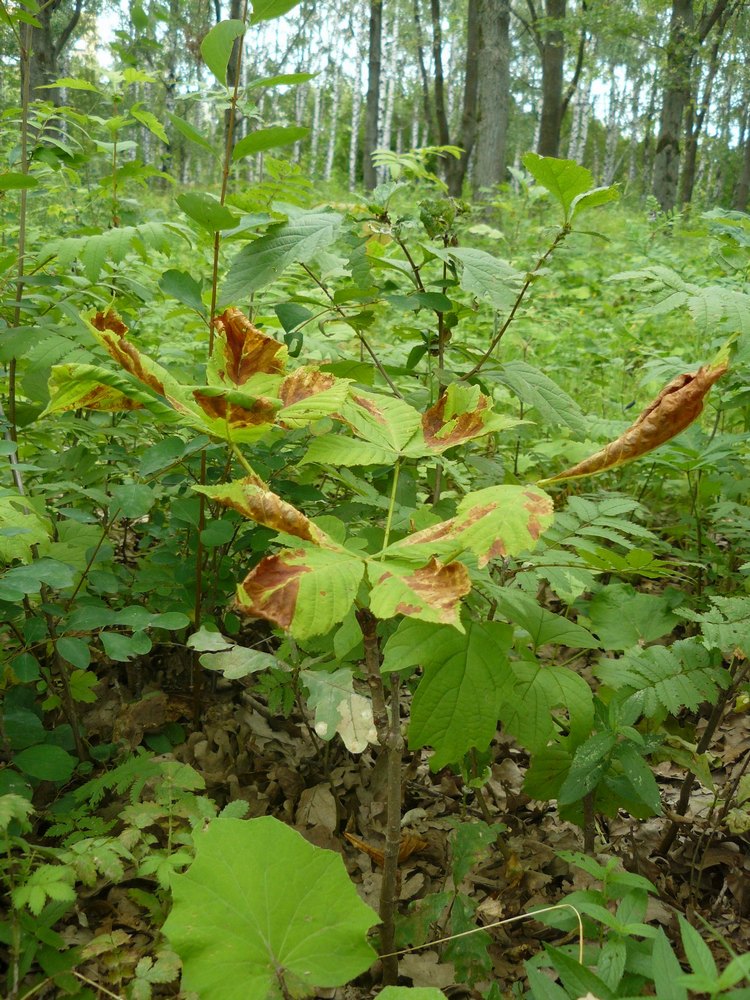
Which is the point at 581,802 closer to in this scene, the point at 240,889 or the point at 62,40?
the point at 240,889

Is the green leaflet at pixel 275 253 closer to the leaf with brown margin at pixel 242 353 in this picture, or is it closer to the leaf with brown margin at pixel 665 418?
the leaf with brown margin at pixel 242 353

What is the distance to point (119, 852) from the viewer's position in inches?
52.5

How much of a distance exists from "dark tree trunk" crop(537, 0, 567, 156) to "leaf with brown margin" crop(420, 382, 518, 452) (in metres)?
11.6

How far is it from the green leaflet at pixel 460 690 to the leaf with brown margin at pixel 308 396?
1.29ft

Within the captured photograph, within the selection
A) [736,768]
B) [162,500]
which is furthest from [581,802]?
[162,500]

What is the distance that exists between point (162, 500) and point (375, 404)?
1.13 meters

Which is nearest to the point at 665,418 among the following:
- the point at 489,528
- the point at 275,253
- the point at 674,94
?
the point at 489,528

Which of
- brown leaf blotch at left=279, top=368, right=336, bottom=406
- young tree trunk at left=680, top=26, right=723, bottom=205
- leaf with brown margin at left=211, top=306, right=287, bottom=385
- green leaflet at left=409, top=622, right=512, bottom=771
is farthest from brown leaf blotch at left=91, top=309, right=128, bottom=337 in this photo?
young tree trunk at left=680, top=26, right=723, bottom=205

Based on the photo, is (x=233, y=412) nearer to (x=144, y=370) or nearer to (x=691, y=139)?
(x=144, y=370)

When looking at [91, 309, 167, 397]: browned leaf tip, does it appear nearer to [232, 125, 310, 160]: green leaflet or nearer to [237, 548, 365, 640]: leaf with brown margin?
[237, 548, 365, 640]: leaf with brown margin

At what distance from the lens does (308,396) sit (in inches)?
44.4

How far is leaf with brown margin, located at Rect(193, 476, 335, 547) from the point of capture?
3.03 feet

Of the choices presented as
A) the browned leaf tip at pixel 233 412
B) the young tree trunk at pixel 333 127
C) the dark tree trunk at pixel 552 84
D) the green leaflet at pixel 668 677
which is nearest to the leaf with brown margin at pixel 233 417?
the browned leaf tip at pixel 233 412

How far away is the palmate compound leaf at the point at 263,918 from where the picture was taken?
0.96 meters
